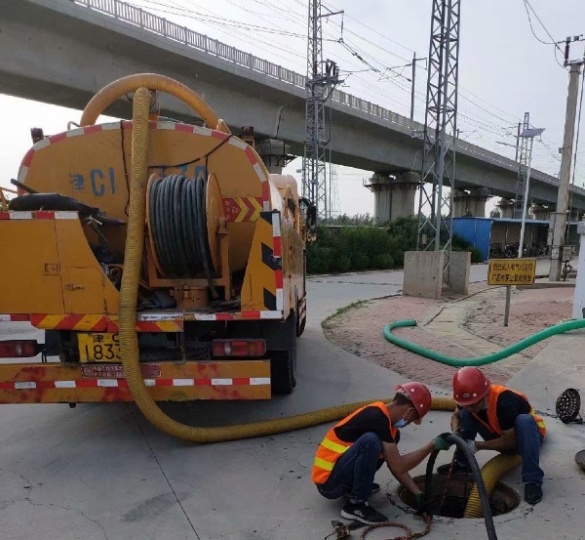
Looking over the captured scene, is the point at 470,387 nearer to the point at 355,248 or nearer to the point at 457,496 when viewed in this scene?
the point at 457,496

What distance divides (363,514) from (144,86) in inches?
162

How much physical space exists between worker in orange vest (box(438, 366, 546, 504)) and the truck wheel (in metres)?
1.79

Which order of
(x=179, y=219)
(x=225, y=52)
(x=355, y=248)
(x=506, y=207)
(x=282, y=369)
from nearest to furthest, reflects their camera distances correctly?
1. (x=179, y=219)
2. (x=282, y=369)
3. (x=225, y=52)
4. (x=355, y=248)
5. (x=506, y=207)

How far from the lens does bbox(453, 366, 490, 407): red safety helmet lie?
3121 millimetres

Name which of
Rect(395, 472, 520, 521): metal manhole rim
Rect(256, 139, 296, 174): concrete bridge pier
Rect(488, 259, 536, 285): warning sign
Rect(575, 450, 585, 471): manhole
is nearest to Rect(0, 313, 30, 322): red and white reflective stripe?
Rect(395, 472, 520, 521): metal manhole rim

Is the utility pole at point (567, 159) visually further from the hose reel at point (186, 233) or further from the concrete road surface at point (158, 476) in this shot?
the hose reel at point (186, 233)

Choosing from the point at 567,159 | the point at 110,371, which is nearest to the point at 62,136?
the point at 110,371

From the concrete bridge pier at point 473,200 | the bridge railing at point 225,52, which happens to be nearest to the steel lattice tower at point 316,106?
the bridge railing at point 225,52

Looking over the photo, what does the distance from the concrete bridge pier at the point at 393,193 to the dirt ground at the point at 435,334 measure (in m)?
19.6

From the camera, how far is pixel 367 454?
9.46ft

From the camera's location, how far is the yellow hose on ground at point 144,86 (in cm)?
484

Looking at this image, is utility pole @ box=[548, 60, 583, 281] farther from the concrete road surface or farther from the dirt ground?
the concrete road surface

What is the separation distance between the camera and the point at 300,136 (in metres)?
23.6

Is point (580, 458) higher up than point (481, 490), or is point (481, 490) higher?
point (481, 490)
